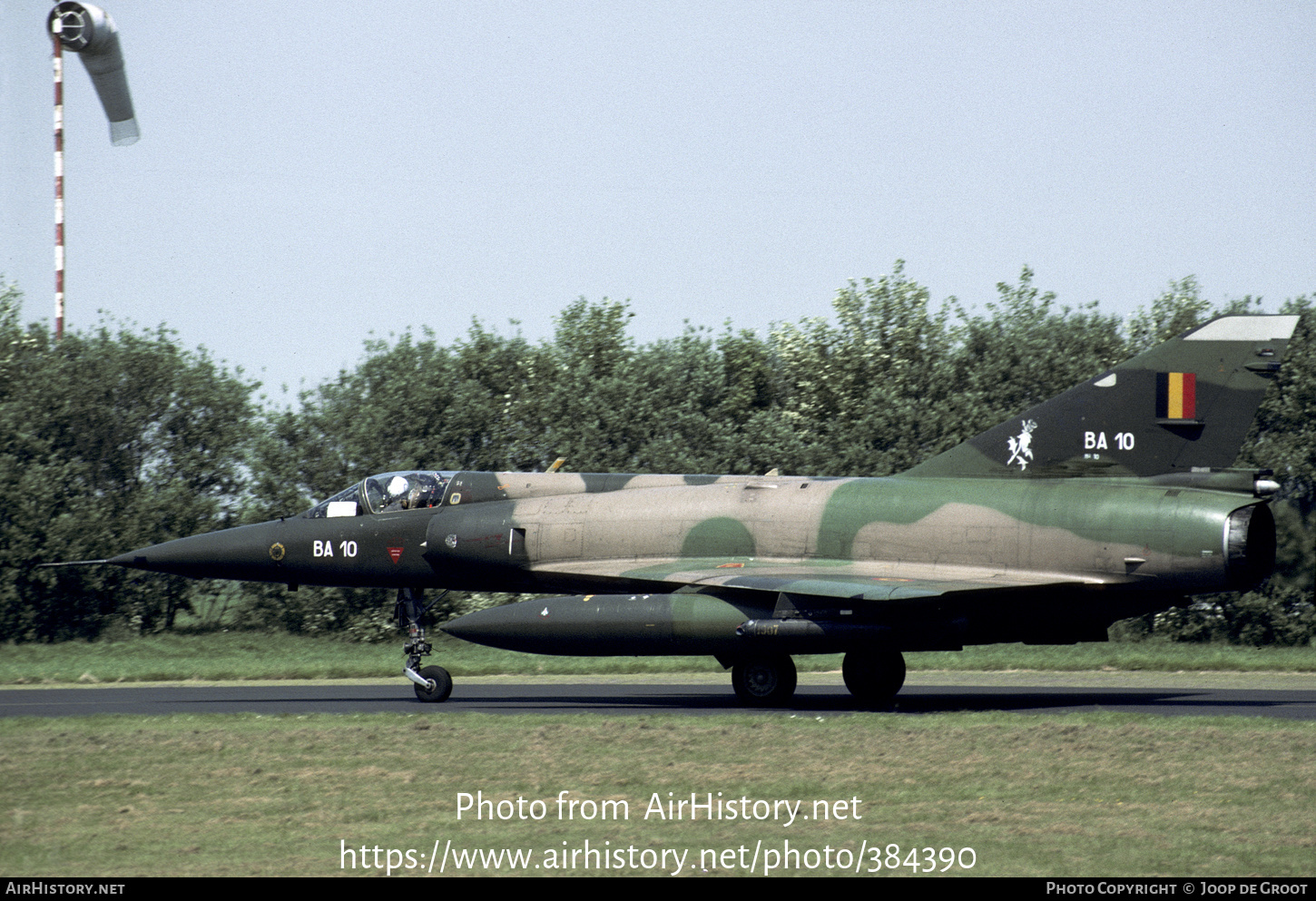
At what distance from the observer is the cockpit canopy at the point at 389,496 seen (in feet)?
68.6

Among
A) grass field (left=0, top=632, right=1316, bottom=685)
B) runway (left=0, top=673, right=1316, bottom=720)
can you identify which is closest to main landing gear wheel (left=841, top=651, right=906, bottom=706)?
runway (left=0, top=673, right=1316, bottom=720)

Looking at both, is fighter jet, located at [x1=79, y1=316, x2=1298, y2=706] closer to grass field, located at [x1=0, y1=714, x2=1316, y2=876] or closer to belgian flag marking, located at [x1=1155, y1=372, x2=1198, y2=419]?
belgian flag marking, located at [x1=1155, y1=372, x2=1198, y2=419]

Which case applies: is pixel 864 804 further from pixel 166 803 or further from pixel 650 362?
pixel 650 362

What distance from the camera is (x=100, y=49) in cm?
4175

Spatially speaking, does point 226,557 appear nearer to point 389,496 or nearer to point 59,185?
point 389,496

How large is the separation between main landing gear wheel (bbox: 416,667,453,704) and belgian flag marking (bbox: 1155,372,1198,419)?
10.1 meters

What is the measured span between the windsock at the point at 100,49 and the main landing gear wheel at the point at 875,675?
31361 mm

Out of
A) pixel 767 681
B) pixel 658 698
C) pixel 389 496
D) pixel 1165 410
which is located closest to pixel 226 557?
pixel 389 496

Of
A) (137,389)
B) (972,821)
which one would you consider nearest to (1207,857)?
(972,821)

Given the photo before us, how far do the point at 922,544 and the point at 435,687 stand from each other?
6862 millimetres

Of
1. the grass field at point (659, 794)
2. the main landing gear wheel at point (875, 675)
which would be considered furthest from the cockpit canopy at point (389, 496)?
the main landing gear wheel at point (875, 675)

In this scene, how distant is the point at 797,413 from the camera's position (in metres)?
40.4

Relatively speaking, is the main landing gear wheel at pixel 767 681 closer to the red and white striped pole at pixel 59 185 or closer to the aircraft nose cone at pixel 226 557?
the aircraft nose cone at pixel 226 557

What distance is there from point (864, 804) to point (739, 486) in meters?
9.37
